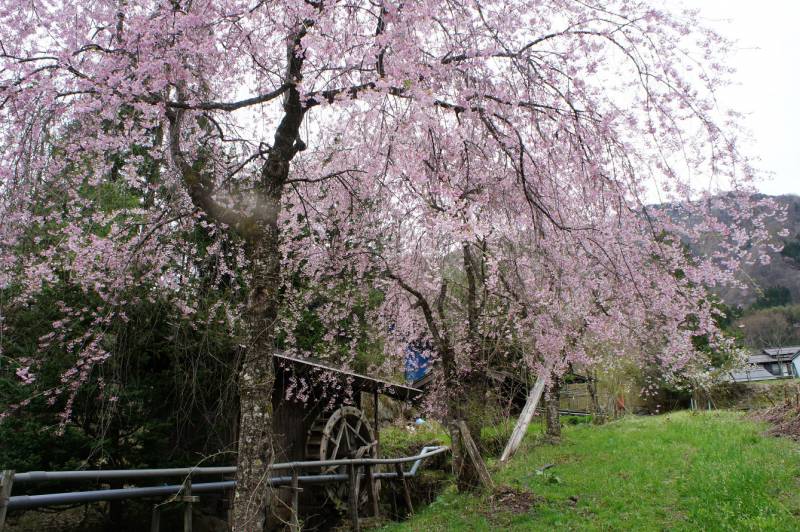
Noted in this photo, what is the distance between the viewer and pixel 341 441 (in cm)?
1120

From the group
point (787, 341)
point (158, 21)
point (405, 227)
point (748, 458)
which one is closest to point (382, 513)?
point (405, 227)

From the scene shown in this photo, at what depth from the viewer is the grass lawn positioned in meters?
5.34

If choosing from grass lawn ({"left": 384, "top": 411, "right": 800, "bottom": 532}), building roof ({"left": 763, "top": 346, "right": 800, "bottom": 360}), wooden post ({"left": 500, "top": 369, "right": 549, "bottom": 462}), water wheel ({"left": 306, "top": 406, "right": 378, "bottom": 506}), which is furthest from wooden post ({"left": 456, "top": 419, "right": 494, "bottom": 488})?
building roof ({"left": 763, "top": 346, "right": 800, "bottom": 360})

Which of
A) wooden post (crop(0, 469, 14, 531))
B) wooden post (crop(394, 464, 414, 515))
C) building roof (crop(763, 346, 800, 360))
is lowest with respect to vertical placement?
wooden post (crop(394, 464, 414, 515))

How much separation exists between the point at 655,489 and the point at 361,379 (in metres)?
5.39

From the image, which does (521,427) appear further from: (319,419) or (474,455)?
(319,419)

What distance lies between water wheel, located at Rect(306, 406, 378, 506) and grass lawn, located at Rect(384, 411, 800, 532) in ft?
7.89

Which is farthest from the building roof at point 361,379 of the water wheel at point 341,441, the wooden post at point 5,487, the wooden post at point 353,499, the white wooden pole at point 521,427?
the wooden post at point 5,487

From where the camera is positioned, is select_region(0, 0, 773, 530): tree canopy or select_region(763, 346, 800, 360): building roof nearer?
select_region(0, 0, 773, 530): tree canopy

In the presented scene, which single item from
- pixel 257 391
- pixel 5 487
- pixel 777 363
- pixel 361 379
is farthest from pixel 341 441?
pixel 777 363

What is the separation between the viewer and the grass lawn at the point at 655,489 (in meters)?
5.34

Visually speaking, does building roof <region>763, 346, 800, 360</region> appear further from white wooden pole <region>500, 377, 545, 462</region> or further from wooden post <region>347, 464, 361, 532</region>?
wooden post <region>347, 464, 361, 532</region>

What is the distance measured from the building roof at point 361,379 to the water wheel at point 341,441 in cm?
72

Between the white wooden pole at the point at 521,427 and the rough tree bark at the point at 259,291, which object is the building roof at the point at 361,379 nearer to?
the white wooden pole at the point at 521,427
